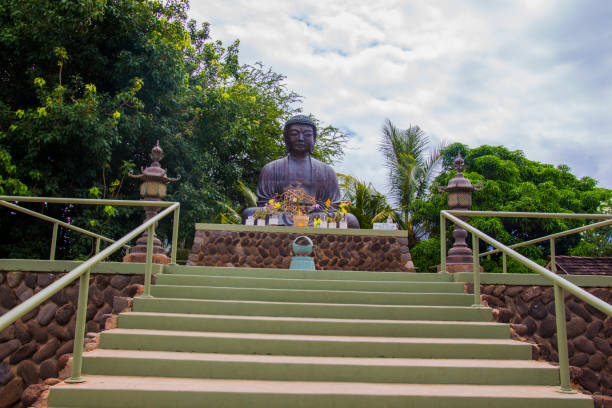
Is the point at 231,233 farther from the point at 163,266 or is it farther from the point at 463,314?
the point at 463,314

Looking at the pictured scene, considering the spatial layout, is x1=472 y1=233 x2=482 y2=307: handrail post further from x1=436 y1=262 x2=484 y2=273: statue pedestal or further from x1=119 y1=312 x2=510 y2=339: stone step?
x1=436 y1=262 x2=484 y2=273: statue pedestal

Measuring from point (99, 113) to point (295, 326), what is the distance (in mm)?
7145

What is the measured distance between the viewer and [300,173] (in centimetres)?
1006

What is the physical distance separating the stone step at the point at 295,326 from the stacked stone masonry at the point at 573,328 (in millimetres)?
754

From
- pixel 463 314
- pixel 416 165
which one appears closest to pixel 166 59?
pixel 463 314

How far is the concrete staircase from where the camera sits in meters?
2.72

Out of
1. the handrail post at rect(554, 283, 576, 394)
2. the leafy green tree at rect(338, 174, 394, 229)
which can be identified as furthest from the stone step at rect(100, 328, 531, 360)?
the leafy green tree at rect(338, 174, 394, 229)

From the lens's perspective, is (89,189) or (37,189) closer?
(37,189)

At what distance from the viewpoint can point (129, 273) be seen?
14.9 feet

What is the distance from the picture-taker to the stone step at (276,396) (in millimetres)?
2678

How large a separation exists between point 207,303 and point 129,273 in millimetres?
1063

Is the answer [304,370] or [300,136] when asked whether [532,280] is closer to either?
[304,370]

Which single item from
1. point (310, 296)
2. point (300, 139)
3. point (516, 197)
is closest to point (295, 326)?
point (310, 296)

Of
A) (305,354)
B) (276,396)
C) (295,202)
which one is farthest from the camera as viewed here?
(295,202)
